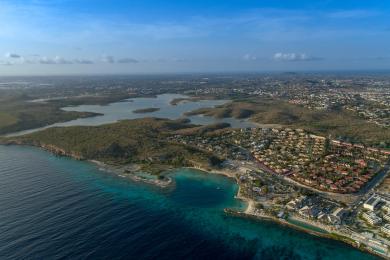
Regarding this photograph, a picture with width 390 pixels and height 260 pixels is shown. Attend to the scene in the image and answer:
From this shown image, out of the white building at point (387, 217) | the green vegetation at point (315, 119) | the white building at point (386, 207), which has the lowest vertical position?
the white building at point (387, 217)

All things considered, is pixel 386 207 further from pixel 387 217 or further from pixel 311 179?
pixel 311 179

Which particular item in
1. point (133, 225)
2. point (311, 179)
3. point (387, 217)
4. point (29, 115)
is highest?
point (29, 115)

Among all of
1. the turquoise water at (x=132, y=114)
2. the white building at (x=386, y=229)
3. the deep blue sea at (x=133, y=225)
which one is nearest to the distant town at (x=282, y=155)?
the white building at (x=386, y=229)

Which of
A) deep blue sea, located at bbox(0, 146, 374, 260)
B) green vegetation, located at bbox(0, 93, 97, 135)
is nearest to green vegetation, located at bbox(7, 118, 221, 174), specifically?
deep blue sea, located at bbox(0, 146, 374, 260)

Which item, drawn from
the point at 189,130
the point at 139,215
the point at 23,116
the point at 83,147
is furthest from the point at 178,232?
the point at 23,116

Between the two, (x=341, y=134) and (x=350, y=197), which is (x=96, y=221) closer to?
(x=350, y=197)

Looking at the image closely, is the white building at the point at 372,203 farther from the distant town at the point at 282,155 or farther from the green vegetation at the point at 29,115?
the green vegetation at the point at 29,115

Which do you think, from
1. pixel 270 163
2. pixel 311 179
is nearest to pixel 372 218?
pixel 311 179
